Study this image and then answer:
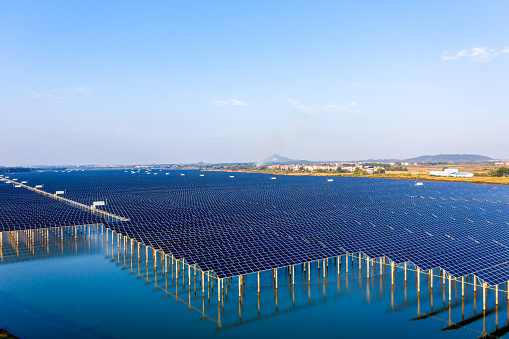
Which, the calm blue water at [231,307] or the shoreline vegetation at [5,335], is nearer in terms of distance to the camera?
the shoreline vegetation at [5,335]

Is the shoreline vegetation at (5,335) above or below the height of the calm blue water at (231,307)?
above

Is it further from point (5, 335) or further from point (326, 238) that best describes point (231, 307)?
point (5, 335)

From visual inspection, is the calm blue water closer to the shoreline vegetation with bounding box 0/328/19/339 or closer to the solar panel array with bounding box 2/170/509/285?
the shoreline vegetation with bounding box 0/328/19/339

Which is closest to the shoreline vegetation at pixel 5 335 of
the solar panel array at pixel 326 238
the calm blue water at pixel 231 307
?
the calm blue water at pixel 231 307

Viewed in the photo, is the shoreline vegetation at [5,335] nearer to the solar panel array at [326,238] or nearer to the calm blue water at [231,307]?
the calm blue water at [231,307]

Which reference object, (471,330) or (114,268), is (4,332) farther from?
(471,330)

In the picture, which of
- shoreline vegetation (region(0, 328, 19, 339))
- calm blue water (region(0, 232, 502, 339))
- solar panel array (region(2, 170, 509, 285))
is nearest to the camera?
shoreline vegetation (region(0, 328, 19, 339))

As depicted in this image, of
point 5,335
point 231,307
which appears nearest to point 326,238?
point 231,307

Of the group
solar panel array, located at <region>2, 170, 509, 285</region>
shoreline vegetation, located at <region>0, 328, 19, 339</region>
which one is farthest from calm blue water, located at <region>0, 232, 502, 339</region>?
solar panel array, located at <region>2, 170, 509, 285</region>
